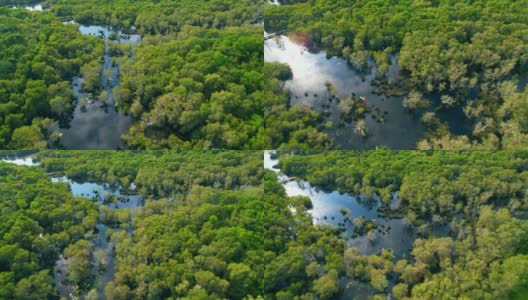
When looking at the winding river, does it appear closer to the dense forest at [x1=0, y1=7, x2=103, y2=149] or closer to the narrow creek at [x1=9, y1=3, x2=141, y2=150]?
the narrow creek at [x1=9, y1=3, x2=141, y2=150]

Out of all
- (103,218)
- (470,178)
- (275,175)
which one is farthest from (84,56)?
(470,178)

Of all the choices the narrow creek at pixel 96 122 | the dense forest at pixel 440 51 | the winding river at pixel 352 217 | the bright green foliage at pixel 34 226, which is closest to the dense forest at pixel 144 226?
the bright green foliage at pixel 34 226

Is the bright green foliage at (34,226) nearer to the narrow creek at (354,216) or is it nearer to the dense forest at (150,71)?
the dense forest at (150,71)

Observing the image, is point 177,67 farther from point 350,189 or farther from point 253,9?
point 350,189

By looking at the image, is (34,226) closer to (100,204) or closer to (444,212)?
(100,204)

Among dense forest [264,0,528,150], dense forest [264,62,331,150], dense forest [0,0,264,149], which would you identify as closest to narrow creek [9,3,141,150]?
dense forest [0,0,264,149]
